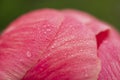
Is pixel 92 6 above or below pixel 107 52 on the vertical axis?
above

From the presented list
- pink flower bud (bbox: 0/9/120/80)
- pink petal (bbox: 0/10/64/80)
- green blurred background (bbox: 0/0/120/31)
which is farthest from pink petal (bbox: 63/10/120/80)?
green blurred background (bbox: 0/0/120/31)

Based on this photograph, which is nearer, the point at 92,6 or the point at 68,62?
the point at 68,62

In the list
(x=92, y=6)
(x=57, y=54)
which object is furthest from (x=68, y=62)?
(x=92, y=6)

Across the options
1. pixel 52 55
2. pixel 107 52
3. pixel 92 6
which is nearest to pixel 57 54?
pixel 52 55

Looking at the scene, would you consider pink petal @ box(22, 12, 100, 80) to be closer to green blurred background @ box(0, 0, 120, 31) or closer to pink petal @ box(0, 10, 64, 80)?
pink petal @ box(0, 10, 64, 80)

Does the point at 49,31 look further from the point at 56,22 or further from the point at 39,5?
→ the point at 39,5

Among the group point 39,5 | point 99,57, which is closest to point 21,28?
point 99,57

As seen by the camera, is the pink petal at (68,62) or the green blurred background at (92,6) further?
the green blurred background at (92,6)

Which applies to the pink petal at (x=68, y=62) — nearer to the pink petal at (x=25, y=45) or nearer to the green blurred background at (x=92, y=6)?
the pink petal at (x=25, y=45)

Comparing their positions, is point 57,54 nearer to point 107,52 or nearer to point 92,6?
point 107,52

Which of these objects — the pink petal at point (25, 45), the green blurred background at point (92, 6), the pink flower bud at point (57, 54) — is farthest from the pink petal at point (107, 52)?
the green blurred background at point (92, 6)

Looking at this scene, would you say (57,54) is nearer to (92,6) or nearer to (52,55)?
(52,55)
